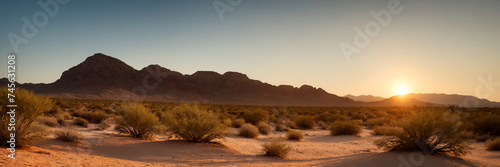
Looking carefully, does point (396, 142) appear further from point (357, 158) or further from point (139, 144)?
point (139, 144)

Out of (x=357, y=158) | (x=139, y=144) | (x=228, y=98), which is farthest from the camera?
(x=228, y=98)

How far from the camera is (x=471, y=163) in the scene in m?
9.80

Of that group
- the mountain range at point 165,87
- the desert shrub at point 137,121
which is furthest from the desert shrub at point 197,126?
the mountain range at point 165,87

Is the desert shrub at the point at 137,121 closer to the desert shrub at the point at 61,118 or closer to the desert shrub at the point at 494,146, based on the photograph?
the desert shrub at the point at 61,118

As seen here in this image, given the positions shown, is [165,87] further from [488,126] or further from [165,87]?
[488,126]

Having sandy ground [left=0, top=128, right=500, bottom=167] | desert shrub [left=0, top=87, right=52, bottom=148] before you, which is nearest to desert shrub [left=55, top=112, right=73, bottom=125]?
sandy ground [left=0, top=128, right=500, bottom=167]

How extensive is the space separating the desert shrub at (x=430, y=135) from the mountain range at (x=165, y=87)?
88.9 meters

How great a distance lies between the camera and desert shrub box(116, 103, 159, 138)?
46.0 ft

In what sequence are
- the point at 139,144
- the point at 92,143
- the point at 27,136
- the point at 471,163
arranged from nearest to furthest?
the point at 27,136 < the point at 471,163 < the point at 92,143 < the point at 139,144

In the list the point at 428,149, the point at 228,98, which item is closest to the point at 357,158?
the point at 428,149

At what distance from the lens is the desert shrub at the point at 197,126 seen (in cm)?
1308

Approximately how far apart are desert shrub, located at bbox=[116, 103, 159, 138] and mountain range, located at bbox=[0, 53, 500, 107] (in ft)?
265

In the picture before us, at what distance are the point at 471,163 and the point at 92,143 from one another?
14.1 m

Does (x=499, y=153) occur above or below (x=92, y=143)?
below
